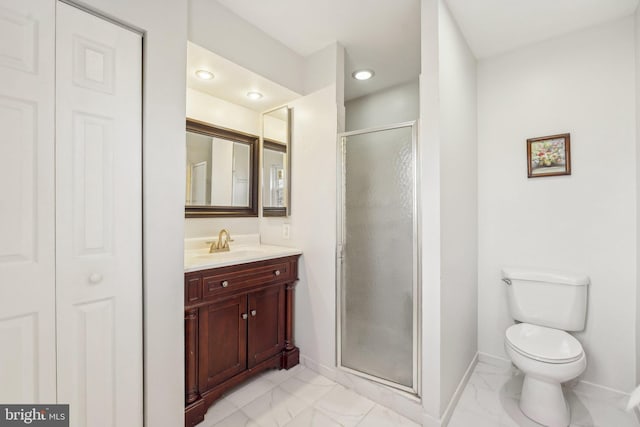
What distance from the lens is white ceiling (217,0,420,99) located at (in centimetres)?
183

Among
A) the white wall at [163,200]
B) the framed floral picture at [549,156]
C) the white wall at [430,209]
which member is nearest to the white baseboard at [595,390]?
the white wall at [430,209]

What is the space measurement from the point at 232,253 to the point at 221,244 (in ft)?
0.44

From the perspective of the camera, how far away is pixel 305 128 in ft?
7.74

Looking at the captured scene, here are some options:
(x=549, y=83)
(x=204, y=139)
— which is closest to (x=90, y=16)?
(x=204, y=139)

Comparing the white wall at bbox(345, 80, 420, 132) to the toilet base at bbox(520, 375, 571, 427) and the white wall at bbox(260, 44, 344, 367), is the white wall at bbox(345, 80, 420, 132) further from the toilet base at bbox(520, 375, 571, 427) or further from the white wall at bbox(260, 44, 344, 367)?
the toilet base at bbox(520, 375, 571, 427)

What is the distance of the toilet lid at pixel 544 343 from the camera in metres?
1.63

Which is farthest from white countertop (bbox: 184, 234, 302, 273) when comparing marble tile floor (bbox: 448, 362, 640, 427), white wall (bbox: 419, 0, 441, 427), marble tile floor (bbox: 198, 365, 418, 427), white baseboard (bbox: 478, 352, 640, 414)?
white baseboard (bbox: 478, 352, 640, 414)

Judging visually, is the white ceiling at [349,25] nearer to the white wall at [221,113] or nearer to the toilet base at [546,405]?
the white wall at [221,113]

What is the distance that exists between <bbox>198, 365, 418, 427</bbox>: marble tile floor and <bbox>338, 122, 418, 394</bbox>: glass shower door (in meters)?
0.18

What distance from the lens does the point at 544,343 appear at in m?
1.79

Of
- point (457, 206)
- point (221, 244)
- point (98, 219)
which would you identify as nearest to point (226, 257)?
point (221, 244)

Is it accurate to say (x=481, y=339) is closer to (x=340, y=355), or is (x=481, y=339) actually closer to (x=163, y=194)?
(x=340, y=355)

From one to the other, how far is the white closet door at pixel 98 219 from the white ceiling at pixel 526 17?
1.86 meters

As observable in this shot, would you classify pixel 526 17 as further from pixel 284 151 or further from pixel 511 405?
pixel 511 405
